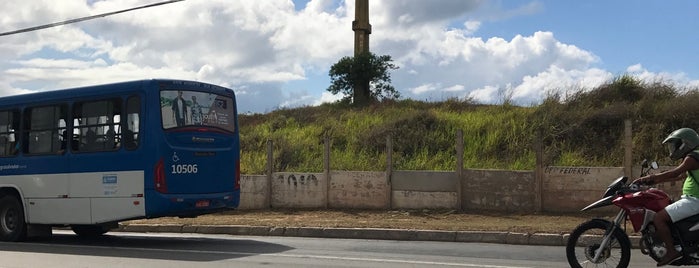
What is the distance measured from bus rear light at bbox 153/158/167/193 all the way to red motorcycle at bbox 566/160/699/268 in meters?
6.92

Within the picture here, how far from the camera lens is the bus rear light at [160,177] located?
10961 mm

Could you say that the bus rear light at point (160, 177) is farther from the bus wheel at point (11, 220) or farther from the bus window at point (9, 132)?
the bus window at point (9, 132)

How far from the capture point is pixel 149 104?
11000mm

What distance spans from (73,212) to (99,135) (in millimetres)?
1584

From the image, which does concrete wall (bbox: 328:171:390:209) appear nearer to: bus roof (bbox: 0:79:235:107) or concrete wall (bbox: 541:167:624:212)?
concrete wall (bbox: 541:167:624:212)

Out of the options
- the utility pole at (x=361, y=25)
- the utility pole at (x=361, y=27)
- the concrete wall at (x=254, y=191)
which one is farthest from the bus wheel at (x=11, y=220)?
the utility pole at (x=361, y=25)

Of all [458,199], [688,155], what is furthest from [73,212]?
[688,155]

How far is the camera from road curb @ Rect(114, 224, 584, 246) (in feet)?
38.7

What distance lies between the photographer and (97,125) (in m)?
11.6

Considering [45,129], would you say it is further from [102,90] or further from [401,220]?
[401,220]

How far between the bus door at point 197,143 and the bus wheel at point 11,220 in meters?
3.65

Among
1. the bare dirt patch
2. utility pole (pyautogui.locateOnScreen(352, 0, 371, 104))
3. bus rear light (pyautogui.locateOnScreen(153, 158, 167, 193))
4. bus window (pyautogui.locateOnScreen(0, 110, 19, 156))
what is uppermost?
utility pole (pyautogui.locateOnScreen(352, 0, 371, 104))

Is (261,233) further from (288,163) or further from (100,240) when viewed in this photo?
(288,163)

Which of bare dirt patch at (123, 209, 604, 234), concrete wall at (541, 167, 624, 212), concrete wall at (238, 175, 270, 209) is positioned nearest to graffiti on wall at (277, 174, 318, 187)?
concrete wall at (238, 175, 270, 209)
